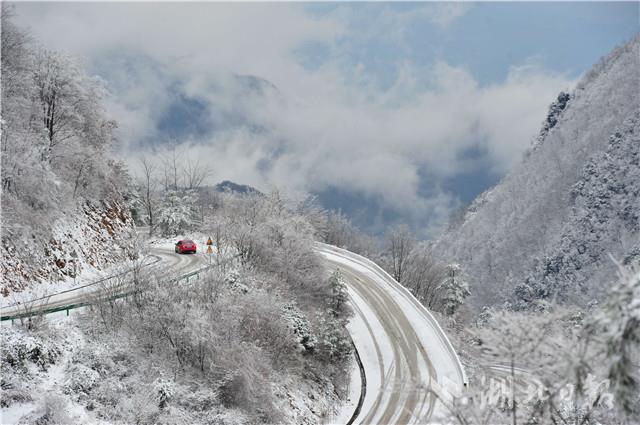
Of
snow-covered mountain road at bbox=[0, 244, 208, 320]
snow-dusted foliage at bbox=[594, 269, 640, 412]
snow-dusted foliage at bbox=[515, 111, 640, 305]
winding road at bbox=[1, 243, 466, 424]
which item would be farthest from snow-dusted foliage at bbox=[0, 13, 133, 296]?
snow-dusted foliage at bbox=[515, 111, 640, 305]

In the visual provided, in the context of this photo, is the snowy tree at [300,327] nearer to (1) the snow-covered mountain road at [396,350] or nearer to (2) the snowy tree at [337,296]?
(1) the snow-covered mountain road at [396,350]

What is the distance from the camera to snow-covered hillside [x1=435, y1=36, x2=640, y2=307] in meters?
114

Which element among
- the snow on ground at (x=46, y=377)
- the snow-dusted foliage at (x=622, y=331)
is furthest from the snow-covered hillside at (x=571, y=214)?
the snow on ground at (x=46, y=377)

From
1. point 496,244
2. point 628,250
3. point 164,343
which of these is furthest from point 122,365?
point 496,244

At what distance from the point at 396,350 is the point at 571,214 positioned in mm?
122533

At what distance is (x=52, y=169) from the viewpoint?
90.7ft

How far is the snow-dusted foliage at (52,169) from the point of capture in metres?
22.2

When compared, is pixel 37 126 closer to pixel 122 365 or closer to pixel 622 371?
pixel 122 365

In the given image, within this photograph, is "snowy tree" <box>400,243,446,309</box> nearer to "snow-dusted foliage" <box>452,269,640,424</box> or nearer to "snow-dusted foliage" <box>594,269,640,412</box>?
"snow-dusted foliage" <box>452,269,640,424</box>

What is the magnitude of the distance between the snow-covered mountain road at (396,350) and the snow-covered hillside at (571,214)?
75602mm

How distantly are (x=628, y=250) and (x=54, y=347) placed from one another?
117944 mm

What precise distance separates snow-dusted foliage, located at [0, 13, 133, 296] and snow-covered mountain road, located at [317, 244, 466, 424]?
1861cm

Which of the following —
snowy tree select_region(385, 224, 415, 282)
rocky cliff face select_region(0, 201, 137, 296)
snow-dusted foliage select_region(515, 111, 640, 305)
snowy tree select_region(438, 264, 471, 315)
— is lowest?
rocky cliff face select_region(0, 201, 137, 296)

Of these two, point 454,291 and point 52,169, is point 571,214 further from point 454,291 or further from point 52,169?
point 52,169
